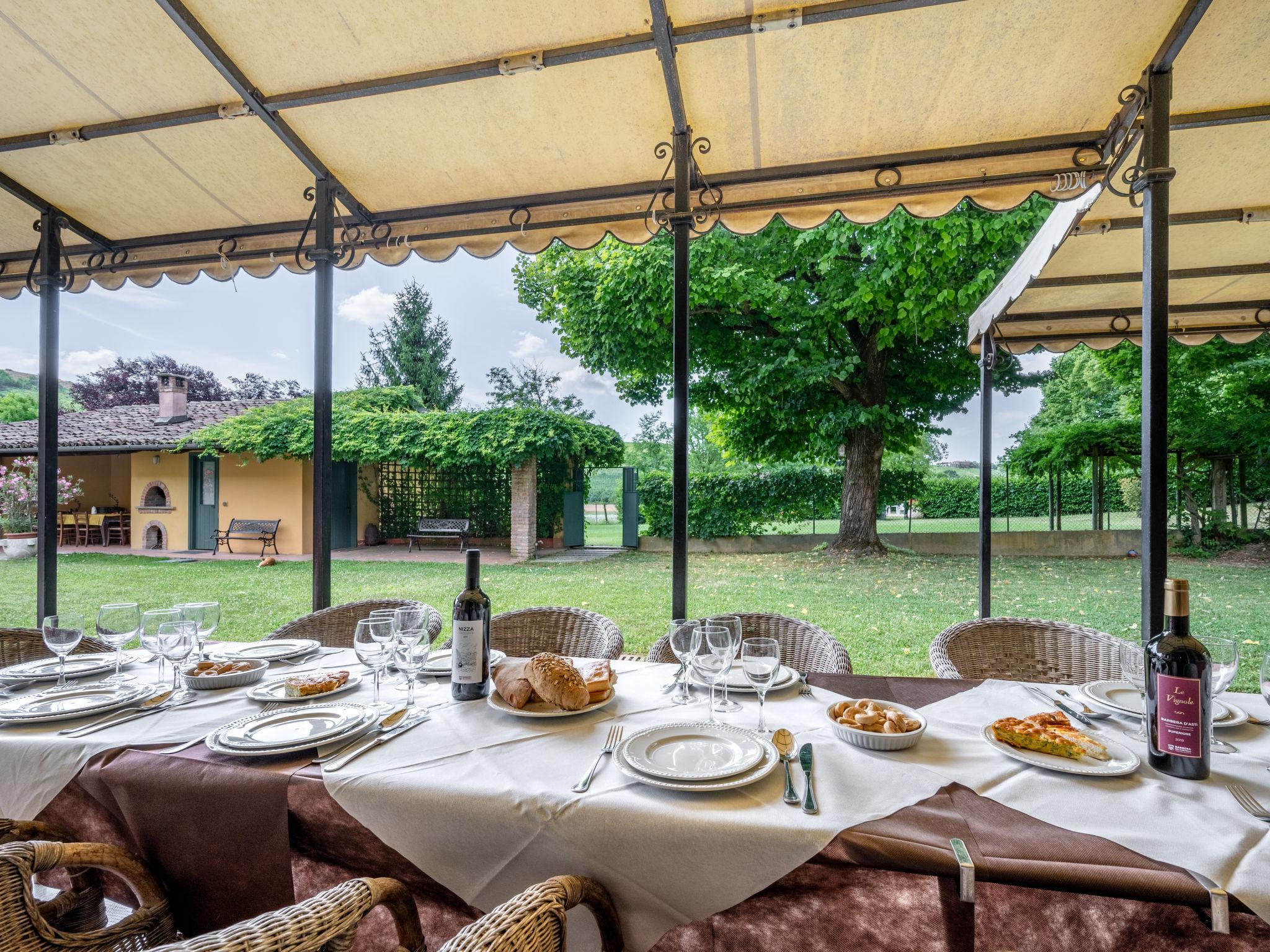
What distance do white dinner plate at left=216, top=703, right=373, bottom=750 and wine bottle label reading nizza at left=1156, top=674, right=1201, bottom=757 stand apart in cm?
150

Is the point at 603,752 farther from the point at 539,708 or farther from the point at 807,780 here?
the point at 807,780

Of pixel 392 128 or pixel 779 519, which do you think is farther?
pixel 779 519

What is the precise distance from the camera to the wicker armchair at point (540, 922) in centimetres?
75

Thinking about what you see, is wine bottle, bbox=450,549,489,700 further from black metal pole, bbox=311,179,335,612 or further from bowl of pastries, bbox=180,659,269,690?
black metal pole, bbox=311,179,335,612

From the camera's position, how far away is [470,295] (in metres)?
41.8

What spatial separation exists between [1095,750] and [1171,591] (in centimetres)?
32

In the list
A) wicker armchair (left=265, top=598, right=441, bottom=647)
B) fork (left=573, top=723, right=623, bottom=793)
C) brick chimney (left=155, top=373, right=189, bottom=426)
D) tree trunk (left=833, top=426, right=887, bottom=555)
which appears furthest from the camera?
brick chimney (left=155, top=373, right=189, bottom=426)

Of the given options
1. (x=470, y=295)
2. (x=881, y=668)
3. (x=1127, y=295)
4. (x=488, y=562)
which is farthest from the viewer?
(x=470, y=295)

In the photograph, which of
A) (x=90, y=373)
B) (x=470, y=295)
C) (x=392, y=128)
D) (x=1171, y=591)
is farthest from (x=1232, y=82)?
(x=470, y=295)

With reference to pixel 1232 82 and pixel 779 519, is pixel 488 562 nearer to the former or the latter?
pixel 779 519

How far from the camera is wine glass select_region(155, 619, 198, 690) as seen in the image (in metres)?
1.52

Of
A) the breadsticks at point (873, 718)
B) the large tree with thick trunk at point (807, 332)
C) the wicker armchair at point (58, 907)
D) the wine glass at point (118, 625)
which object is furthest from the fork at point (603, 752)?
the large tree with thick trunk at point (807, 332)

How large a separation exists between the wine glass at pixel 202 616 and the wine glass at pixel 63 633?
26cm

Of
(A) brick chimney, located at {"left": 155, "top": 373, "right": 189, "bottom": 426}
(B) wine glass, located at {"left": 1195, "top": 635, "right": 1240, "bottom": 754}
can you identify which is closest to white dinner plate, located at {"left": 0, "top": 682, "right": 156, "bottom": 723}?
(B) wine glass, located at {"left": 1195, "top": 635, "right": 1240, "bottom": 754}
